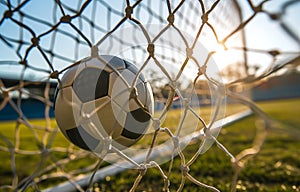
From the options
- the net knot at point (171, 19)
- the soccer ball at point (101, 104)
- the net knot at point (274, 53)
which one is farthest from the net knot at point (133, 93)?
the net knot at point (274, 53)

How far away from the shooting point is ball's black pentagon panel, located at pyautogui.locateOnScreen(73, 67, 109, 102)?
985mm

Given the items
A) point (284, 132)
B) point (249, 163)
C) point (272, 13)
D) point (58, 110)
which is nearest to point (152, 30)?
point (249, 163)

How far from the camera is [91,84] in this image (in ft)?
3.25

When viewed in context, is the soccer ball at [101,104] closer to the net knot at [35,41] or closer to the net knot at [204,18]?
the net knot at [35,41]

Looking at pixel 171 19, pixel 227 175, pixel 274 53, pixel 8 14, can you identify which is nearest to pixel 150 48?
pixel 171 19

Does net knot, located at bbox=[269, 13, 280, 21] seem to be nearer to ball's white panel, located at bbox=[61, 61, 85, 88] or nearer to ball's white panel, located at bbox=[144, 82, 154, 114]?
ball's white panel, located at bbox=[144, 82, 154, 114]

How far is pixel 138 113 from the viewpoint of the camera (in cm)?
99

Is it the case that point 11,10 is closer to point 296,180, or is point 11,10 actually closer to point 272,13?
point 272,13

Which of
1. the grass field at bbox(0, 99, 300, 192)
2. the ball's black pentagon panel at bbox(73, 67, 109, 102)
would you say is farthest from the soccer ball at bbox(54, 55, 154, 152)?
the grass field at bbox(0, 99, 300, 192)

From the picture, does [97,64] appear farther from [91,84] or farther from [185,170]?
[185,170]

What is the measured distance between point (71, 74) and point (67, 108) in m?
0.12

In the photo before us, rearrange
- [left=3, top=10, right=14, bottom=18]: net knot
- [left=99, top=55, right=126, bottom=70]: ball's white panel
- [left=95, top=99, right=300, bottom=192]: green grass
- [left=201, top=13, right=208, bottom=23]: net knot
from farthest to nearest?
[left=95, top=99, right=300, bottom=192]: green grass → [left=3, top=10, right=14, bottom=18]: net knot → [left=99, top=55, right=126, bottom=70]: ball's white panel → [left=201, top=13, right=208, bottom=23]: net knot

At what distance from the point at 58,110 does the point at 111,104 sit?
0.69 ft

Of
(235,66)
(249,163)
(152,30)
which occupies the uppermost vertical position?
(152,30)
